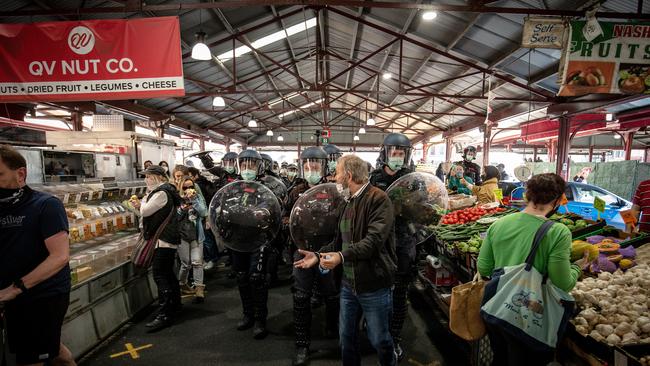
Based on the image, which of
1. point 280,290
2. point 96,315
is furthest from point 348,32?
point 96,315

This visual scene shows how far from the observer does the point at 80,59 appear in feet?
14.1

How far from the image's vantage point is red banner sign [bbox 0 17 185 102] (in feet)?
14.0

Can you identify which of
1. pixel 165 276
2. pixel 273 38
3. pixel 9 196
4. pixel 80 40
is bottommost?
pixel 165 276

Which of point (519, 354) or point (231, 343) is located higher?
point (519, 354)

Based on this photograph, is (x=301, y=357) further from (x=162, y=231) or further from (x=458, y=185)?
(x=458, y=185)

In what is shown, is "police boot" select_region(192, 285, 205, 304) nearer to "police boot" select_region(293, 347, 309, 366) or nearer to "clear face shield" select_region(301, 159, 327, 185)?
"police boot" select_region(293, 347, 309, 366)

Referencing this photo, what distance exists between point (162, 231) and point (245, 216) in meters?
1.35

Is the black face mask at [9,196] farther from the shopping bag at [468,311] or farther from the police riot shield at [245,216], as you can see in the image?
the shopping bag at [468,311]

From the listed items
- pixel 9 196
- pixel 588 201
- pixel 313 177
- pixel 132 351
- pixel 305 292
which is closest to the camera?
pixel 9 196

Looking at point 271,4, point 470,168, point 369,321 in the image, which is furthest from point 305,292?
point 470,168

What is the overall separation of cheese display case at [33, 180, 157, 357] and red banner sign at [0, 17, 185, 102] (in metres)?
1.41

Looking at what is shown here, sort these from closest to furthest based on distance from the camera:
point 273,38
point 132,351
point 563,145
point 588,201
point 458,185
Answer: point 132,351, point 458,185, point 588,201, point 273,38, point 563,145

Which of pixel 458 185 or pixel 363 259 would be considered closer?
pixel 363 259

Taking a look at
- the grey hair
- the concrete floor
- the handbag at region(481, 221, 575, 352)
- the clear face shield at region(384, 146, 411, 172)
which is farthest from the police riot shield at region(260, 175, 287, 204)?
the handbag at region(481, 221, 575, 352)
